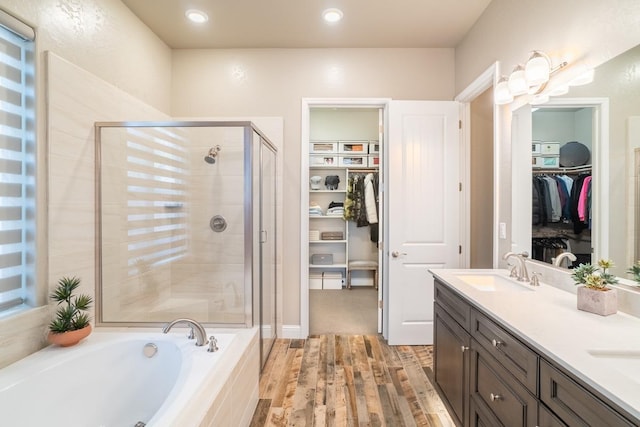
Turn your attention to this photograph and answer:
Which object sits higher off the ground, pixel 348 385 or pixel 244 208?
pixel 244 208

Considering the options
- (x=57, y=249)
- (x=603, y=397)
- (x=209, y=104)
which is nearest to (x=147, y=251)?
(x=57, y=249)

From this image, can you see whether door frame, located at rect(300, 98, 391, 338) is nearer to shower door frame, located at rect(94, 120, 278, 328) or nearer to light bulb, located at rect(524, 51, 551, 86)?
shower door frame, located at rect(94, 120, 278, 328)

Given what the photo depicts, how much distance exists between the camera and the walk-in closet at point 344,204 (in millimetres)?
4426

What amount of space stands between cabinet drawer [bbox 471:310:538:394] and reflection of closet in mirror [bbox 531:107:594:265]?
62 cm

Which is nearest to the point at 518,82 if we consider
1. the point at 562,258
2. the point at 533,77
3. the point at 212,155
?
the point at 533,77

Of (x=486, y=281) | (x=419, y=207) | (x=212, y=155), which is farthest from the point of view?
(x=419, y=207)

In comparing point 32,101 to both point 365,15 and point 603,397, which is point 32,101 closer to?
point 365,15

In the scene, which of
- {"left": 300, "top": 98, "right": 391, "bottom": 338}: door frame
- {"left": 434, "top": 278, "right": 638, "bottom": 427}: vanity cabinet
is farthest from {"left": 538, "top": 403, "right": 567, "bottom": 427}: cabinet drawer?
{"left": 300, "top": 98, "right": 391, "bottom": 338}: door frame

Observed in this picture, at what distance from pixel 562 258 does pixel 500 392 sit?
0.83m

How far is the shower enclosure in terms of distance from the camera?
1995mm

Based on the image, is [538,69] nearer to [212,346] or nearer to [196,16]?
[212,346]

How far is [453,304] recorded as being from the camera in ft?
5.45

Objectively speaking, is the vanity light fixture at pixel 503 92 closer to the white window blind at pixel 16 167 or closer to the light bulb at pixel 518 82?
the light bulb at pixel 518 82

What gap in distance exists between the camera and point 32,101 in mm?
1495
